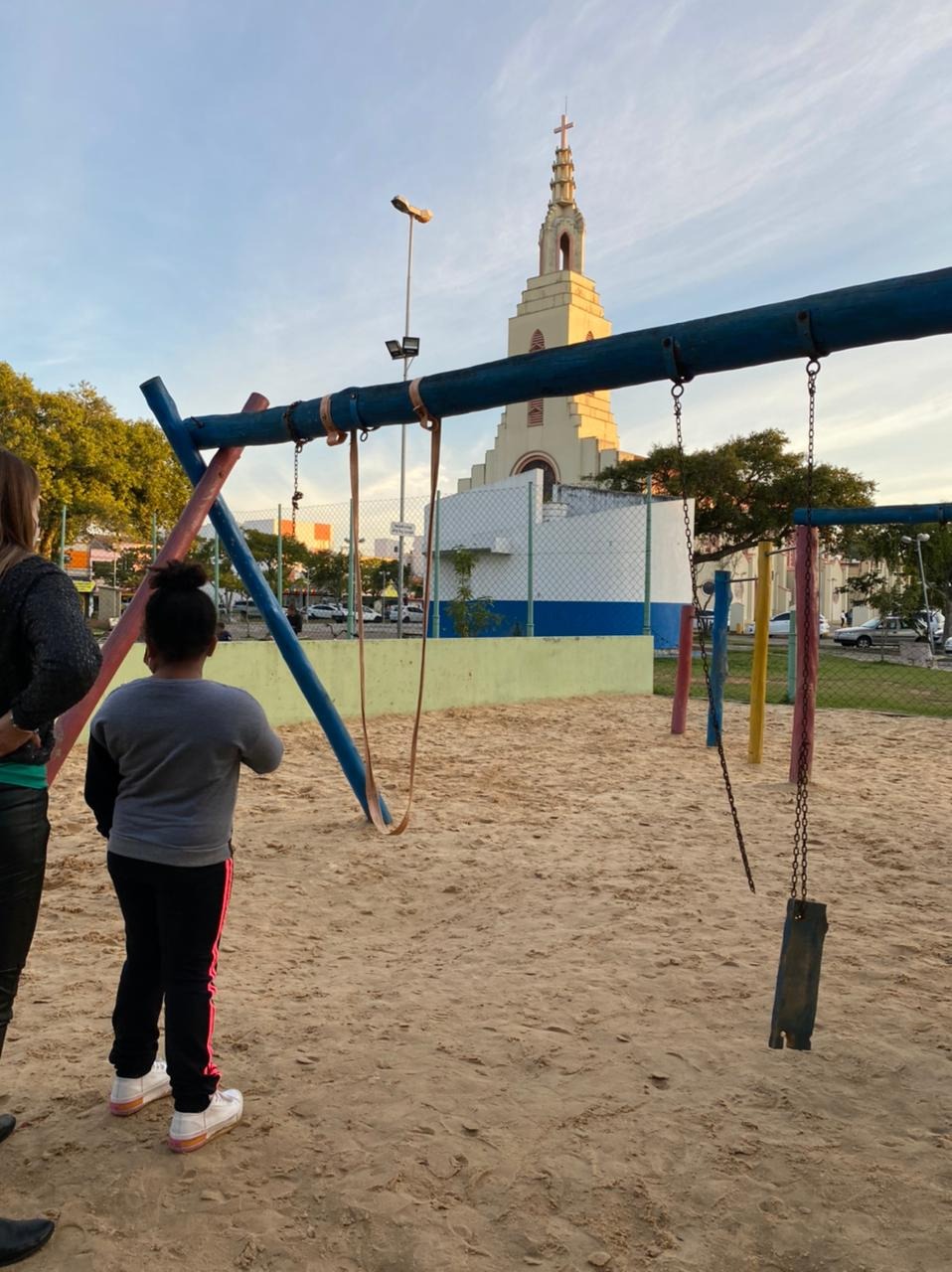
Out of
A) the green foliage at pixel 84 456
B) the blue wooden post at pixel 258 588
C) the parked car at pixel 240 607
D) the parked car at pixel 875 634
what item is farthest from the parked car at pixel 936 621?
the blue wooden post at pixel 258 588

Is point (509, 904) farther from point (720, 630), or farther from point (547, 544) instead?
point (547, 544)

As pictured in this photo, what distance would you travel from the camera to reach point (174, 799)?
2107 millimetres

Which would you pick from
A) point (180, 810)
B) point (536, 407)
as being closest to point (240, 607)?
point (180, 810)

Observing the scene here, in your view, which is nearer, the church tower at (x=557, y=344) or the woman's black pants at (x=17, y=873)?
the woman's black pants at (x=17, y=873)

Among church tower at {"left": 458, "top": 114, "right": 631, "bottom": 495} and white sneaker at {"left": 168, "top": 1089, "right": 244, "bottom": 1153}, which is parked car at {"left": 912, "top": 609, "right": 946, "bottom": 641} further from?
white sneaker at {"left": 168, "top": 1089, "right": 244, "bottom": 1153}

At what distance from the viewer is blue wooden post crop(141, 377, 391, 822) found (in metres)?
4.41

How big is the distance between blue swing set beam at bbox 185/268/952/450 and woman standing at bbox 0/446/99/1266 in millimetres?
1589

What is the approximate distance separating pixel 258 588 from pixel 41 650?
3.12 metres

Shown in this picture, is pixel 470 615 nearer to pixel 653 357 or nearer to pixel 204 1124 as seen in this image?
pixel 653 357

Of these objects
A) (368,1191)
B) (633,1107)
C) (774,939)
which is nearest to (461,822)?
(774,939)

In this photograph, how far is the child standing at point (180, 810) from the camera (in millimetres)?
2096

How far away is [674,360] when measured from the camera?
267 centimetres

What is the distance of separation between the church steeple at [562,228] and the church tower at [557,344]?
0.05 m

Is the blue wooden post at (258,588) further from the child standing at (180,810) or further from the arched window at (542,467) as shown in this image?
the arched window at (542,467)
